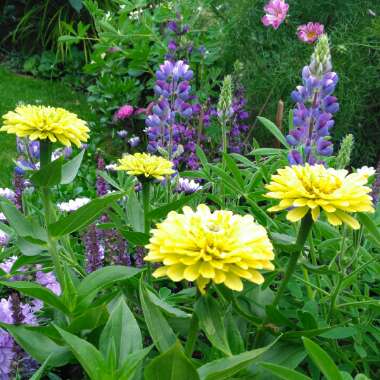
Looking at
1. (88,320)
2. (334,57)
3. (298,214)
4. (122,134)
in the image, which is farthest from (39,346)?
(122,134)

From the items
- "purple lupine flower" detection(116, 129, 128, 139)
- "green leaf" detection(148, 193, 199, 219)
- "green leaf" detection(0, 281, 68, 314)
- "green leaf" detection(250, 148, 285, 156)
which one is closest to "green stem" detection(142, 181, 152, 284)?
"green leaf" detection(148, 193, 199, 219)

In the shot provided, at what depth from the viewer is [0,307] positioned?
146cm

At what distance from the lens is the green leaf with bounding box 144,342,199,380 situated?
2.78 feet

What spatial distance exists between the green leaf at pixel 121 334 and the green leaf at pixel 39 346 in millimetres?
109

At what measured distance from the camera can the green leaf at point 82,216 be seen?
112 centimetres

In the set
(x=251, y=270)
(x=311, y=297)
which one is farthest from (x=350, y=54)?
(x=251, y=270)

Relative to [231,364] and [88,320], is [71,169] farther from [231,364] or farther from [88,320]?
[231,364]

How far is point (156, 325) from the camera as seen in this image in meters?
0.98

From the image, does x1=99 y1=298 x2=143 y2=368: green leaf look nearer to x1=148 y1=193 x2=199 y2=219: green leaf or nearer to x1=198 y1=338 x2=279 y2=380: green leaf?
x1=198 y1=338 x2=279 y2=380: green leaf

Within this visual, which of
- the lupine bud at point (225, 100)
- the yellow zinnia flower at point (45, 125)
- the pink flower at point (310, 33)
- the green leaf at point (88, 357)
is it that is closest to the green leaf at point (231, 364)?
the green leaf at point (88, 357)

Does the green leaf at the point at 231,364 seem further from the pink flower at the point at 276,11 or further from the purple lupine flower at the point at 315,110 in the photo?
the pink flower at the point at 276,11

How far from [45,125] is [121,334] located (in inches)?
17.3

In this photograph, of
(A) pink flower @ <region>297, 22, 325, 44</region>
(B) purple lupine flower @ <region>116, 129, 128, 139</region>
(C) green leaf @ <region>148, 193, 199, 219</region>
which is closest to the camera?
(C) green leaf @ <region>148, 193, 199, 219</region>

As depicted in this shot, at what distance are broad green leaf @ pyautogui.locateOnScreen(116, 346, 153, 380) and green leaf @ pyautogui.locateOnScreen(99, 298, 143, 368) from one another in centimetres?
8
